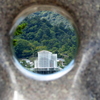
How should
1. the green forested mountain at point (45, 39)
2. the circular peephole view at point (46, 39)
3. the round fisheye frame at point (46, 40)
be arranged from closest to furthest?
1. the round fisheye frame at point (46, 40)
2. the circular peephole view at point (46, 39)
3. the green forested mountain at point (45, 39)

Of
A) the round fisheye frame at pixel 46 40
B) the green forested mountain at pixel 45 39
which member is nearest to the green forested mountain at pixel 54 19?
the round fisheye frame at pixel 46 40

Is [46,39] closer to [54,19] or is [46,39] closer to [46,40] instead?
[46,40]

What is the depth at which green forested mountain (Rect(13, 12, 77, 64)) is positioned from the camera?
12.5 m

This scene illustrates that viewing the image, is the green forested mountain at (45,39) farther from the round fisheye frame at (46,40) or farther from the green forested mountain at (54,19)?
the green forested mountain at (54,19)

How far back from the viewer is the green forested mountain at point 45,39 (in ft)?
41.1

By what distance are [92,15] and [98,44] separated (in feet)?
1.41

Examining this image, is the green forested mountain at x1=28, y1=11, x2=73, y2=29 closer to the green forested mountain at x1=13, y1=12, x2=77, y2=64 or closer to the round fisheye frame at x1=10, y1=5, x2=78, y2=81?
the round fisheye frame at x1=10, y1=5, x2=78, y2=81

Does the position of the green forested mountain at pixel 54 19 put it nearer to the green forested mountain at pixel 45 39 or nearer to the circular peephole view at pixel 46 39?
the circular peephole view at pixel 46 39

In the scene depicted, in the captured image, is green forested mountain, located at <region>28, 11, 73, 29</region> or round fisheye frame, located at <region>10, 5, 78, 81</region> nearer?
round fisheye frame, located at <region>10, 5, 78, 81</region>

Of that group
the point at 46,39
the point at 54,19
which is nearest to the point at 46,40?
the point at 46,39

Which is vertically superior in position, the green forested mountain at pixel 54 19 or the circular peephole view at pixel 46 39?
the green forested mountain at pixel 54 19

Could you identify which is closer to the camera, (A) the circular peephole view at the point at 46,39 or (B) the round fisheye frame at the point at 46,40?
(B) the round fisheye frame at the point at 46,40

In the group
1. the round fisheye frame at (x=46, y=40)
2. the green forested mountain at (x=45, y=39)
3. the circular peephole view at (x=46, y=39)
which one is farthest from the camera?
the green forested mountain at (x=45, y=39)

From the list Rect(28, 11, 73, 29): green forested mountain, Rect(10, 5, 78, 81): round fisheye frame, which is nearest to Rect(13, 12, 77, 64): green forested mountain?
Rect(10, 5, 78, 81): round fisheye frame
